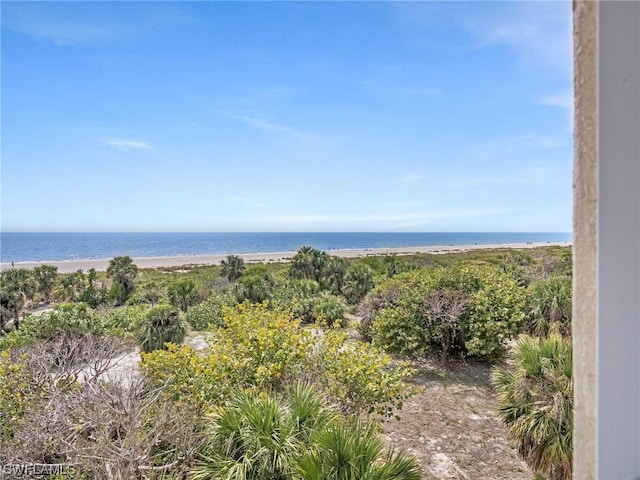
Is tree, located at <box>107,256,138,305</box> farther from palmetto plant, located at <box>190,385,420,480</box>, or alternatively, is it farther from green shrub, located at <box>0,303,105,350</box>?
palmetto plant, located at <box>190,385,420,480</box>

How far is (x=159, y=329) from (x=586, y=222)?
42.7 feet

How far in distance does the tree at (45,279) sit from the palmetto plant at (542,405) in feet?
89.1

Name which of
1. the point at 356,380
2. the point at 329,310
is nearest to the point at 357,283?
the point at 329,310

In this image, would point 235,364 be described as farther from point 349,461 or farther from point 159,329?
point 159,329

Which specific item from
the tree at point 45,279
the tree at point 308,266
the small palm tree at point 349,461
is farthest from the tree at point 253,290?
the tree at point 45,279

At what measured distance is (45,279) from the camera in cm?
2362

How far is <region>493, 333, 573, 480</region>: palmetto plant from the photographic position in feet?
15.6

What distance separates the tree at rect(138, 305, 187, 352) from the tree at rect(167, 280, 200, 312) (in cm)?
692

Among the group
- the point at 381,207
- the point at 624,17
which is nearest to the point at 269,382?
the point at 624,17

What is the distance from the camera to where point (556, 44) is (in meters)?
1.72

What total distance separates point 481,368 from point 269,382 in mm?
7475

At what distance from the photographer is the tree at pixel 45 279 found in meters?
23.3

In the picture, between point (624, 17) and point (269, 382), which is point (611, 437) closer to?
point (624, 17)

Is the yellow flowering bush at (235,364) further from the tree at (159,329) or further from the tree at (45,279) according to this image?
the tree at (45,279)
